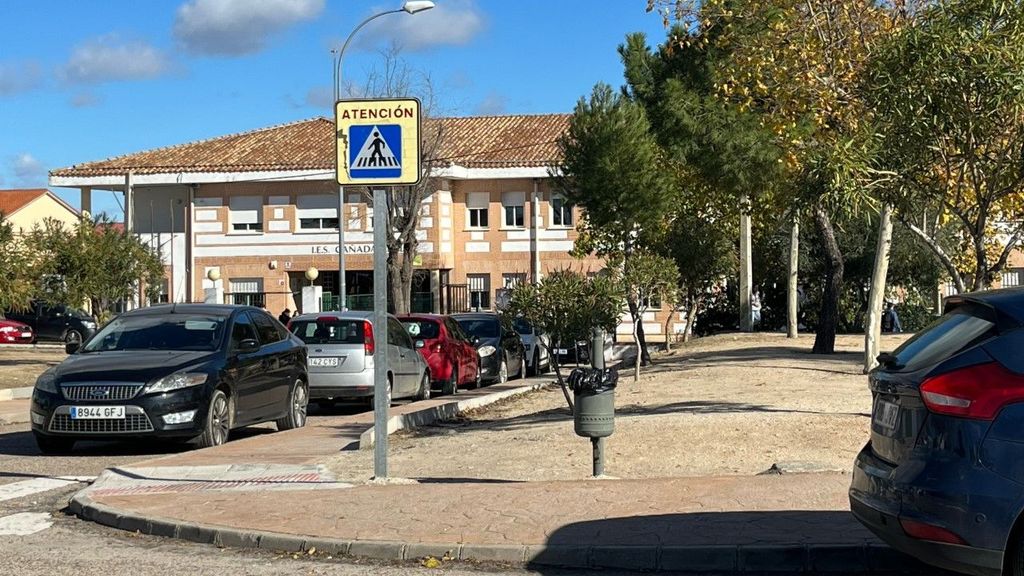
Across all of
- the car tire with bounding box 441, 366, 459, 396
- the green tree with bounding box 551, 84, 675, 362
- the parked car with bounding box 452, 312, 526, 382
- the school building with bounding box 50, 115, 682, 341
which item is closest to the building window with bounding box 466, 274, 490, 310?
the school building with bounding box 50, 115, 682, 341

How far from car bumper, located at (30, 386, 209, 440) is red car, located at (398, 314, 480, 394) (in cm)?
898

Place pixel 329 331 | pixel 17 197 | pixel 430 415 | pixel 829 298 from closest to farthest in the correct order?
pixel 430 415
pixel 329 331
pixel 829 298
pixel 17 197

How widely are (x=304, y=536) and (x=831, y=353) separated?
19.4 meters

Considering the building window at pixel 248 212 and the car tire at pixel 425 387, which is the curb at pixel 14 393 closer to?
the car tire at pixel 425 387

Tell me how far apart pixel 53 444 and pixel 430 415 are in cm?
500

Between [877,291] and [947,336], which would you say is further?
[877,291]

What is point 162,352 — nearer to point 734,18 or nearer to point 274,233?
point 734,18

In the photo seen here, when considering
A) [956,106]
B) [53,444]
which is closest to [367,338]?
[53,444]

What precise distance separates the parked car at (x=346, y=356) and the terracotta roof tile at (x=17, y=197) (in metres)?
69.4

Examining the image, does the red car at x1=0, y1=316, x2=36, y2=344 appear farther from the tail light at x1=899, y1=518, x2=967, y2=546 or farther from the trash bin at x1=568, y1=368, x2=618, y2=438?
the tail light at x1=899, y1=518, x2=967, y2=546

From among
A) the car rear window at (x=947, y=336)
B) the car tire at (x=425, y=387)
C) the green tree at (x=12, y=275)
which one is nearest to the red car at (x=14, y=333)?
the green tree at (x=12, y=275)

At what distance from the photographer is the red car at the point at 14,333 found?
158 ft

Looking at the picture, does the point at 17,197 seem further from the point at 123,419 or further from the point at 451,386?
the point at 123,419

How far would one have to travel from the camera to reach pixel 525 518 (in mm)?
8703
